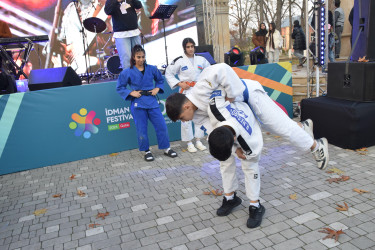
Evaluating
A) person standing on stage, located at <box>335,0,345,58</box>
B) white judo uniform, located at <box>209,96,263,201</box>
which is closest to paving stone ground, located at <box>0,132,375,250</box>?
white judo uniform, located at <box>209,96,263,201</box>

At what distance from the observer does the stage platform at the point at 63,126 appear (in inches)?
218

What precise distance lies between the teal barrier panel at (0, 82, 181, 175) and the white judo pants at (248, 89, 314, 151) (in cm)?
343

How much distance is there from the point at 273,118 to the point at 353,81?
281cm

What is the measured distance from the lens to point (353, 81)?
530 cm

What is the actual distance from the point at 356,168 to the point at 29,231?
4.09 meters

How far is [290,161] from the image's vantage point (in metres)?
4.88

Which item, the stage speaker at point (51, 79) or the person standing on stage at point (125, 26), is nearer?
the stage speaker at point (51, 79)

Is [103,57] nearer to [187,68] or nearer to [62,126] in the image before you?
[62,126]

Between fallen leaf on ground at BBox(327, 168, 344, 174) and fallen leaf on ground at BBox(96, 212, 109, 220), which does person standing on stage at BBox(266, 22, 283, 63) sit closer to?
fallen leaf on ground at BBox(327, 168, 344, 174)

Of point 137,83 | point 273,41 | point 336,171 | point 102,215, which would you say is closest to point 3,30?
point 137,83

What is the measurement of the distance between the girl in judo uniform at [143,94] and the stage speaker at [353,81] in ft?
9.79

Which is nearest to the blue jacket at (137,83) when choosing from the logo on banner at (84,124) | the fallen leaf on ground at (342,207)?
the logo on banner at (84,124)

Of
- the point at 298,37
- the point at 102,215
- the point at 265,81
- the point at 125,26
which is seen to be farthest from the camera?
the point at 298,37

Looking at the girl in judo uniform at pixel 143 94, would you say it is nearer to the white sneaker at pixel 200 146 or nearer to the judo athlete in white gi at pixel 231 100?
the white sneaker at pixel 200 146
